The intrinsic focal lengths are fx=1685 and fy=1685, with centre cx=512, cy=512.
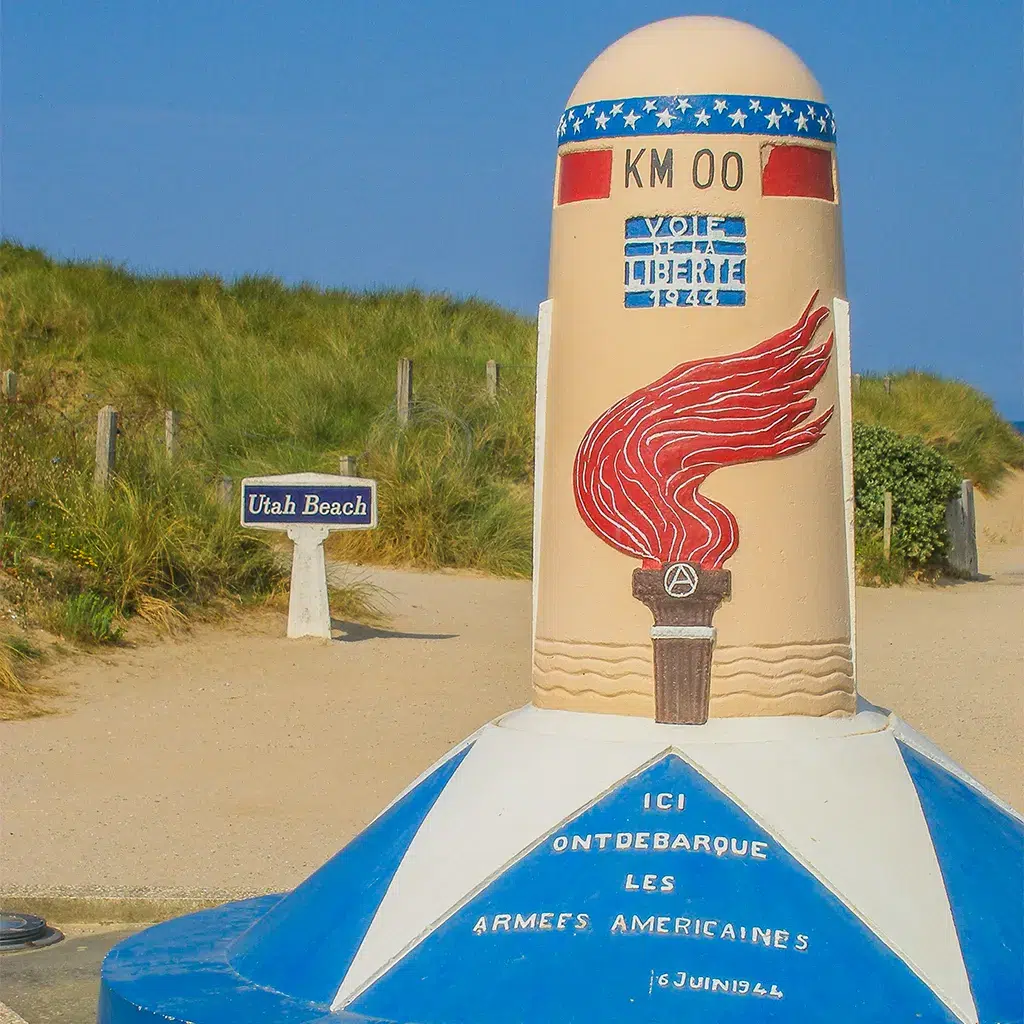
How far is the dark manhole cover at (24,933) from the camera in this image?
5961 mm

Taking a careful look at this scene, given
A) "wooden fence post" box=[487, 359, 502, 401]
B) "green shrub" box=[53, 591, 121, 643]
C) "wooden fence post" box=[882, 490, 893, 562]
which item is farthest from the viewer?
"wooden fence post" box=[487, 359, 502, 401]

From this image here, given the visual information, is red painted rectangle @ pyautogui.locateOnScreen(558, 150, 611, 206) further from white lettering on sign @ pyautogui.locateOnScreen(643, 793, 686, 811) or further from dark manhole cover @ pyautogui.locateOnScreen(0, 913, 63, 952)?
dark manhole cover @ pyautogui.locateOnScreen(0, 913, 63, 952)

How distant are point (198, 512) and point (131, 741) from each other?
3.68 m

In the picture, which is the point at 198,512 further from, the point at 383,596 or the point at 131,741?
the point at 131,741

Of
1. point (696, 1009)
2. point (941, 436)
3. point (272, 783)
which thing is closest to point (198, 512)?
point (272, 783)

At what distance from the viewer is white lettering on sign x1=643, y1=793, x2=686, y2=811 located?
402cm

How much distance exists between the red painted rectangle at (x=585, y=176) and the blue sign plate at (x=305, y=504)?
8.19 metres

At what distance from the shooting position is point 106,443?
13.6 m

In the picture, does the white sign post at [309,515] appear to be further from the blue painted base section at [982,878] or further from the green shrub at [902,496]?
the blue painted base section at [982,878]

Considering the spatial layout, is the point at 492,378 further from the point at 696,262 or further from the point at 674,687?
the point at 674,687

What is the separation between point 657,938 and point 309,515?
29.5 feet

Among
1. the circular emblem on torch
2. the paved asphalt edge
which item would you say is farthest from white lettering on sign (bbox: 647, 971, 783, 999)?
the paved asphalt edge

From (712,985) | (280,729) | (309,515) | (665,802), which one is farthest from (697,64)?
(309,515)

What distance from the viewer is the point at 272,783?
8.79 meters
